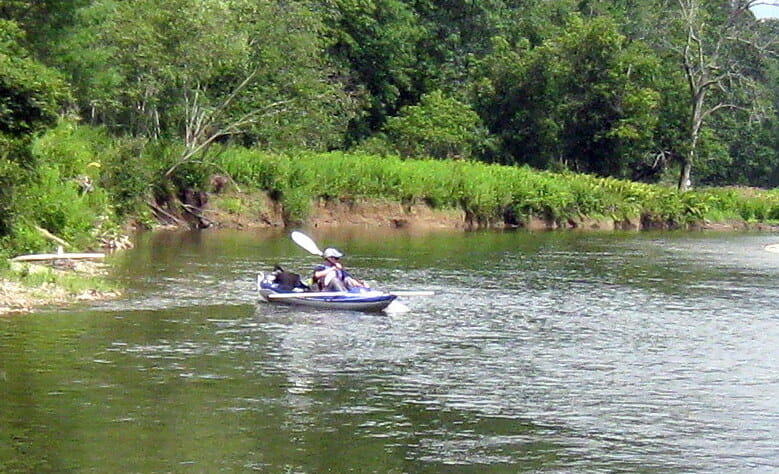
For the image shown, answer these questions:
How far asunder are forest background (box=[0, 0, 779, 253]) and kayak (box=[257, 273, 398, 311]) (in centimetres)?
538

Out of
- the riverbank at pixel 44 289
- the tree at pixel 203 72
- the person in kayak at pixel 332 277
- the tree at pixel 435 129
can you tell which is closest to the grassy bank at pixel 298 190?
the riverbank at pixel 44 289

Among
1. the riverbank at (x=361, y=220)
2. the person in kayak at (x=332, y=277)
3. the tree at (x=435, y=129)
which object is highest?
the tree at (x=435, y=129)

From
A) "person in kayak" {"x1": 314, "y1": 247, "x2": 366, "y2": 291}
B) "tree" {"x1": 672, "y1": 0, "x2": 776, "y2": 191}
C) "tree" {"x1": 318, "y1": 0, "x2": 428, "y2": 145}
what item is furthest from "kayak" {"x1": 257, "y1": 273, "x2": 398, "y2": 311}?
"tree" {"x1": 672, "y1": 0, "x2": 776, "y2": 191}

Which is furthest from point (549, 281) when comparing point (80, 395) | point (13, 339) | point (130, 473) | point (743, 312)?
point (130, 473)

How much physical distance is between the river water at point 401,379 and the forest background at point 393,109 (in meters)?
5.74

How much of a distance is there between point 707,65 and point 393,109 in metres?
17.4

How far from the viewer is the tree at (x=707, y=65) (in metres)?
72.4

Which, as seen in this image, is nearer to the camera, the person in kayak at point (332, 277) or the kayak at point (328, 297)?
the kayak at point (328, 297)

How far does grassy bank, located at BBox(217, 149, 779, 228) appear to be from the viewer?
180ft

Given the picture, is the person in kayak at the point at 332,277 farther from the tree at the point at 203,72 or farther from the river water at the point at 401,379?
the tree at the point at 203,72

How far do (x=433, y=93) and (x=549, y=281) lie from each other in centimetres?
3504

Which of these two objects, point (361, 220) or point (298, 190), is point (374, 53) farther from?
point (298, 190)

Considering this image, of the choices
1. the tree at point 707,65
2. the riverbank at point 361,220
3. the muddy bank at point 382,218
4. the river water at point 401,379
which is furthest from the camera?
the tree at point 707,65

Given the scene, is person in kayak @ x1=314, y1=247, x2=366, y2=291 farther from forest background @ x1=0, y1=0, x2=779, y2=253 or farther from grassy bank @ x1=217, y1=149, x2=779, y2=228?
grassy bank @ x1=217, y1=149, x2=779, y2=228
